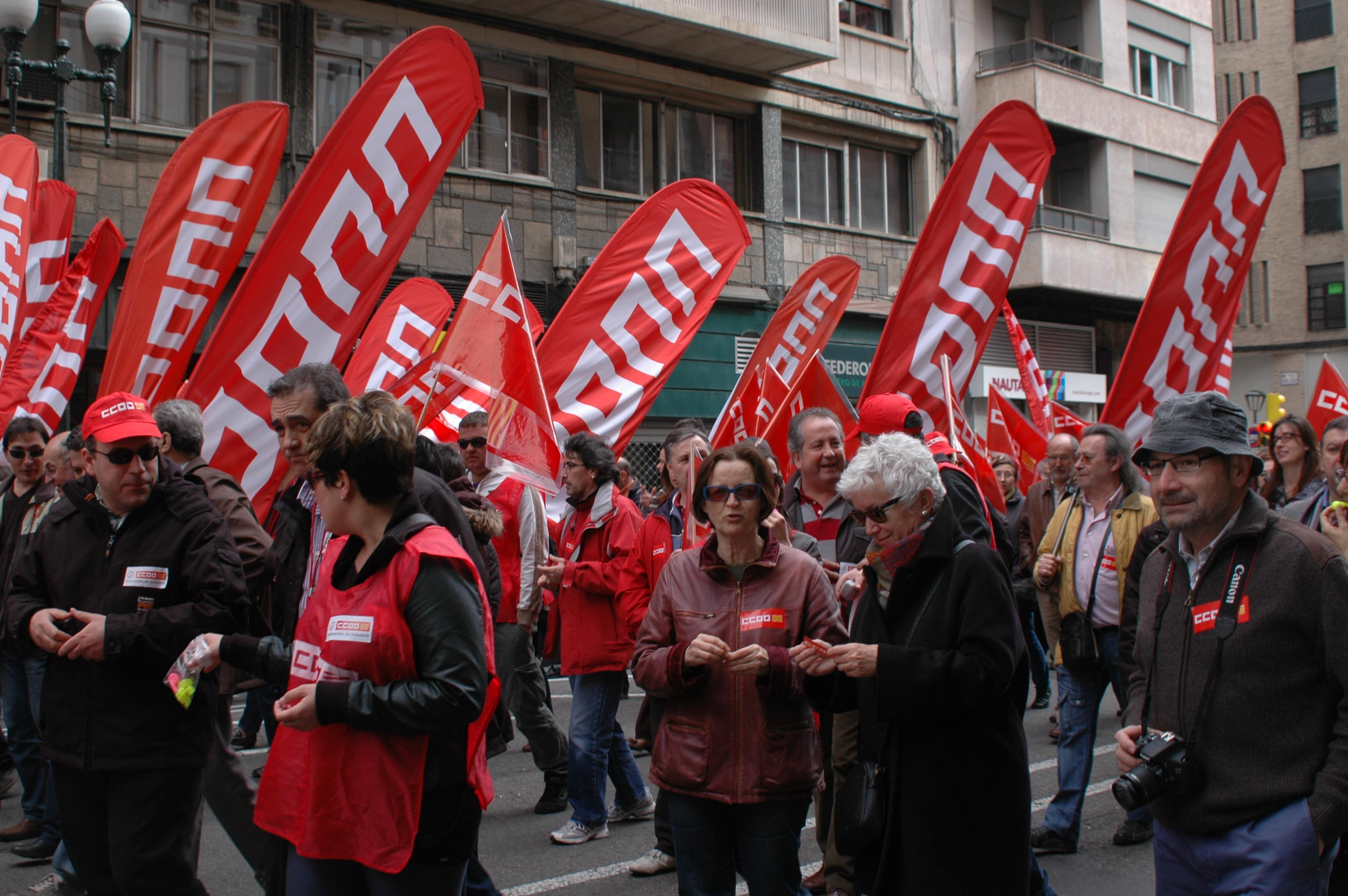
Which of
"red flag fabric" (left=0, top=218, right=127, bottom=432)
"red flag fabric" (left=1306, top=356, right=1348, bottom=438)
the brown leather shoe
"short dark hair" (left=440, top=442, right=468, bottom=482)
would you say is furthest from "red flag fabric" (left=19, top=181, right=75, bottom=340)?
"red flag fabric" (left=1306, top=356, right=1348, bottom=438)

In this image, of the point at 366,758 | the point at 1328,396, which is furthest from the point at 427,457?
the point at 1328,396

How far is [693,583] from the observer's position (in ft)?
12.7

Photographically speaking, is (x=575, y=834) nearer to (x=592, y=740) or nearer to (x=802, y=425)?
(x=592, y=740)

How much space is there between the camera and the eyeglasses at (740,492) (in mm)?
3840

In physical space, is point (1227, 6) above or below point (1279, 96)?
above

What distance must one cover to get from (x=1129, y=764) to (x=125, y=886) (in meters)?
2.99

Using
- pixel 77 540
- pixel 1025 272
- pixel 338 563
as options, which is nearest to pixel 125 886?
pixel 77 540

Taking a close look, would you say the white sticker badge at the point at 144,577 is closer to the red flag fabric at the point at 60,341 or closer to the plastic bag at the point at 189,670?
the plastic bag at the point at 189,670

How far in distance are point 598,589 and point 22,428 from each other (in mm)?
3267

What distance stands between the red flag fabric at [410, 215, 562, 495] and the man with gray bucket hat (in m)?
3.35

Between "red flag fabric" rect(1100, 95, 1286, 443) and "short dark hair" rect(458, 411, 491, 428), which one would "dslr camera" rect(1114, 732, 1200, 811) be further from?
"red flag fabric" rect(1100, 95, 1286, 443)

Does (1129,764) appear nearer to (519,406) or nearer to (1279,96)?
(519,406)

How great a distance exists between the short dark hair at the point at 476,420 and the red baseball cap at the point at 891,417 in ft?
7.94

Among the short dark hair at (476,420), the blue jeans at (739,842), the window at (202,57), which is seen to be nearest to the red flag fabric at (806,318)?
the short dark hair at (476,420)
